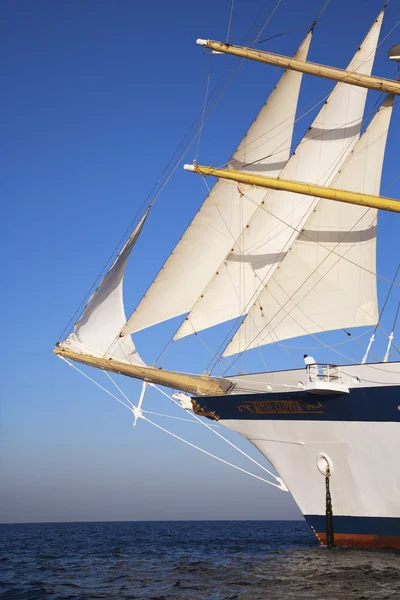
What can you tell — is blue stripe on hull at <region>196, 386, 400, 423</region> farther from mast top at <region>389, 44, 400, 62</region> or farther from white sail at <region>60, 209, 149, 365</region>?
mast top at <region>389, 44, 400, 62</region>

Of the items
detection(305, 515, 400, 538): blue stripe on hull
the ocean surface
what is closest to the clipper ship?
detection(305, 515, 400, 538): blue stripe on hull

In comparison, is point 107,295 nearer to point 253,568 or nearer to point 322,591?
point 253,568

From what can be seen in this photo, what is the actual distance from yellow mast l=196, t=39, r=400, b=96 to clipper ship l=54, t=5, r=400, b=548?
0.04 m

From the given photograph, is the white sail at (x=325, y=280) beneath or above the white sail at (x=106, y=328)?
above

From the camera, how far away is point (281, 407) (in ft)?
75.6

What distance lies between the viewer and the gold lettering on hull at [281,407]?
A: 73.3 feet

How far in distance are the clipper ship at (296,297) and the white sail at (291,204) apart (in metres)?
0.05

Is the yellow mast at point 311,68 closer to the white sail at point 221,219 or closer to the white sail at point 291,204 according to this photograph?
the white sail at point 221,219

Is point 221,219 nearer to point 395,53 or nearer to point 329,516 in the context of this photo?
point 395,53

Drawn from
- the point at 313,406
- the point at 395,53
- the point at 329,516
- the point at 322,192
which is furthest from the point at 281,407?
the point at 395,53

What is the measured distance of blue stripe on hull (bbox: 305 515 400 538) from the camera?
21.5 meters

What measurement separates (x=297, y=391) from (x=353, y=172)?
11088 millimetres

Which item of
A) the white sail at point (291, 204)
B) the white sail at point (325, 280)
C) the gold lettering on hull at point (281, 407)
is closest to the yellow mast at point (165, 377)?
the gold lettering on hull at point (281, 407)

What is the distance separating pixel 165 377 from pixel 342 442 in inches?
264
